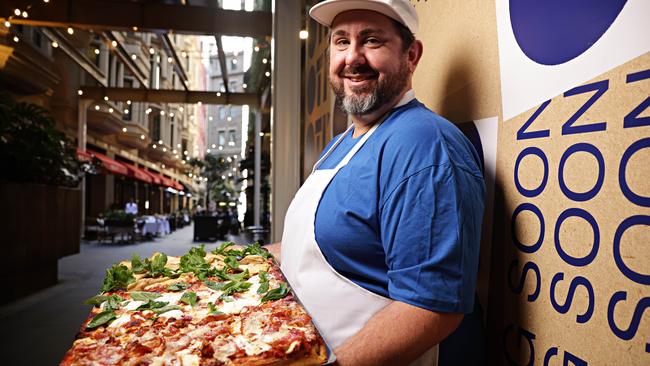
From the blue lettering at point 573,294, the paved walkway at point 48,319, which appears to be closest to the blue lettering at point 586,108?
the blue lettering at point 573,294

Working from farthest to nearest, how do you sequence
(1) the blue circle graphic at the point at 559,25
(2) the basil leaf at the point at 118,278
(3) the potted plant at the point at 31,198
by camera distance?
1. (3) the potted plant at the point at 31,198
2. (2) the basil leaf at the point at 118,278
3. (1) the blue circle graphic at the point at 559,25

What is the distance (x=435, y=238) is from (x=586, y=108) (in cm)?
42

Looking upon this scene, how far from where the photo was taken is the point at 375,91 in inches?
56.0

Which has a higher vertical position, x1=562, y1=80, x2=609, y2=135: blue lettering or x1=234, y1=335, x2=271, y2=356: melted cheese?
x1=562, y1=80, x2=609, y2=135: blue lettering

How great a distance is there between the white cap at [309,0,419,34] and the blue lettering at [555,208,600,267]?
27.2 inches

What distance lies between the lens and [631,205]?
88cm

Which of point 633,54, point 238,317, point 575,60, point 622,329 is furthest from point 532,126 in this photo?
point 238,317

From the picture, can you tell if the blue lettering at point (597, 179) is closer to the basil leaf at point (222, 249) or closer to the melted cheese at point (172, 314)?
the melted cheese at point (172, 314)

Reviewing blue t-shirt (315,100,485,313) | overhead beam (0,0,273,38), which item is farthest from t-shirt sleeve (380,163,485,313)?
overhead beam (0,0,273,38)

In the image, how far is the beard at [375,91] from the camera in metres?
1.42

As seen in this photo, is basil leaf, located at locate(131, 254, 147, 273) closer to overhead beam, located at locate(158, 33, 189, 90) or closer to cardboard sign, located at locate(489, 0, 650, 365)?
cardboard sign, located at locate(489, 0, 650, 365)

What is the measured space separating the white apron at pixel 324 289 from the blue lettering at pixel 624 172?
536 mm

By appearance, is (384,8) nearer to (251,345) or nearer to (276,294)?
(276,294)

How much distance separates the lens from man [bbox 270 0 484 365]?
3.27 ft
